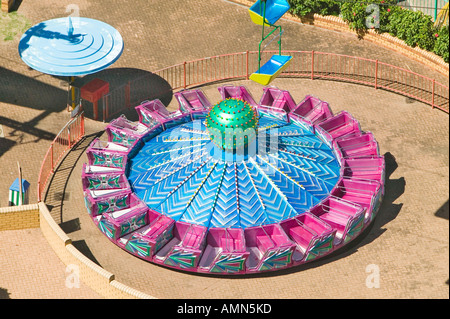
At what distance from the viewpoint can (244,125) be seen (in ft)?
178

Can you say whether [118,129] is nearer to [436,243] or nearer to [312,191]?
[312,191]

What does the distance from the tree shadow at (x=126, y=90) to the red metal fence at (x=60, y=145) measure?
72.1 inches

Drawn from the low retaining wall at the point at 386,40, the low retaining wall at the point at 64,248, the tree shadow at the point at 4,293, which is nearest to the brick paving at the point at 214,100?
the tree shadow at the point at 4,293

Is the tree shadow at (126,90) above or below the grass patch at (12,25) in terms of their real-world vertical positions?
below

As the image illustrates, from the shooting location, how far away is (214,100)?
64188mm

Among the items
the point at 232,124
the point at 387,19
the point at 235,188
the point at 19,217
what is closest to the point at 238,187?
the point at 235,188

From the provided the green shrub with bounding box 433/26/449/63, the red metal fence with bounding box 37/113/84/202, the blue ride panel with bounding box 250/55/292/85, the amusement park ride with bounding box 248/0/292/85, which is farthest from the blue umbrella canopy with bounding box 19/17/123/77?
the green shrub with bounding box 433/26/449/63

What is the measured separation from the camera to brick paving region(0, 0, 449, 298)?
5269cm

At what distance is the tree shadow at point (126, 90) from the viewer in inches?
2507

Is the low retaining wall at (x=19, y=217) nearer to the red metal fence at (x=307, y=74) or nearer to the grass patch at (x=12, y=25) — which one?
the red metal fence at (x=307, y=74)

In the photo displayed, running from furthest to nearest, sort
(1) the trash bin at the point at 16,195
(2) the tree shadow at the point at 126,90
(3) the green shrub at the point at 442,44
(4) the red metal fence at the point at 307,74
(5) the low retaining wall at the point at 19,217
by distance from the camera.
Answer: (3) the green shrub at the point at 442,44
(4) the red metal fence at the point at 307,74
(2) the tree shadow at the point at 126,90
(1) the trash bin at the point at 16,195
(5) the low retaining wall at the point at 19,217

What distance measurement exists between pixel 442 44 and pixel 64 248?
980 inches

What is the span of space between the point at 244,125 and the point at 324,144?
5.71 m

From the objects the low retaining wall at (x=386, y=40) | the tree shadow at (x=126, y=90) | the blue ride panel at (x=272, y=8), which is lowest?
the tree shadow at (x=126, y=90)
